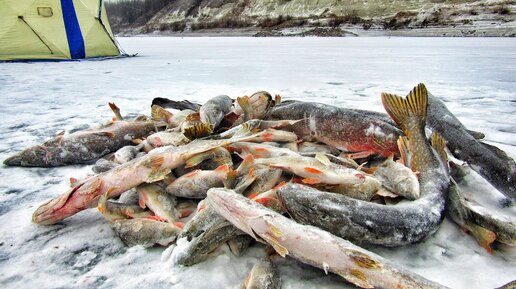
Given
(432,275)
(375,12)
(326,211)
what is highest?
(375,12)

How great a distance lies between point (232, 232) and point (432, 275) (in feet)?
4.32

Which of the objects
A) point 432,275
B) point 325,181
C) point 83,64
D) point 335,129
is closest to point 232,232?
point 325,181

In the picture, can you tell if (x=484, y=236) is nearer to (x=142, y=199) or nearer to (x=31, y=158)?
(x=142, y=199)

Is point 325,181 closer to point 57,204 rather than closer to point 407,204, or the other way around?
point 407,204

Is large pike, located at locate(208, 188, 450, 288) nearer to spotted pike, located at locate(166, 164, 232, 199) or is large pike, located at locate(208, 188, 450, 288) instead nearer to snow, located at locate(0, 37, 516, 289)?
snow, located at locate(0, 37, 516, 289)

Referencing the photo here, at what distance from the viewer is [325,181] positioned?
8.83 feet

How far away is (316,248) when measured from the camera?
200 centimetres

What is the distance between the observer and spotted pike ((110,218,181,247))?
96.8 inches

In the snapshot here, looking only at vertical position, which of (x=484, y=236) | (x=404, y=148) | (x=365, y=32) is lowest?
(x=484, y=236)

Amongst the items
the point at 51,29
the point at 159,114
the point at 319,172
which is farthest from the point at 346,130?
the point at 51,29

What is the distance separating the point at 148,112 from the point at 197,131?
3.39 meters

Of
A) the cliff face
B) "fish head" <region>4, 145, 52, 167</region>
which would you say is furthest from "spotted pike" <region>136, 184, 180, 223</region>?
the cliff face

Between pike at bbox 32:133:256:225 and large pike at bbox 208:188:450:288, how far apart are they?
864 mm

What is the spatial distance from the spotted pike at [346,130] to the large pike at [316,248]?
5.61ft
